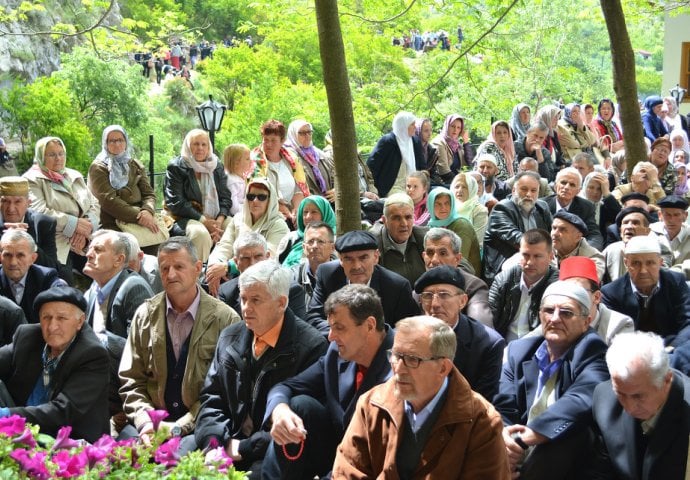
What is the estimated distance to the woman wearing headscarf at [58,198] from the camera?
937cm

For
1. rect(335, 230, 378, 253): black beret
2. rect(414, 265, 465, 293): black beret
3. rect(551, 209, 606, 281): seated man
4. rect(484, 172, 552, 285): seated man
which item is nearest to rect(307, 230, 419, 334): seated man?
rect(335, 230, 378, 253): black beret

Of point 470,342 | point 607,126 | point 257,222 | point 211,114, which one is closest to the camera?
point 470,342

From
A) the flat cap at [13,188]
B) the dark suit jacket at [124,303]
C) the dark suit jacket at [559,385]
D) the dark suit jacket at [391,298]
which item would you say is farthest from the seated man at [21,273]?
the dark suit jacket at [559,385]

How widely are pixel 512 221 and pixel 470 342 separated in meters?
3.66

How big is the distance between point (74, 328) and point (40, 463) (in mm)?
2359

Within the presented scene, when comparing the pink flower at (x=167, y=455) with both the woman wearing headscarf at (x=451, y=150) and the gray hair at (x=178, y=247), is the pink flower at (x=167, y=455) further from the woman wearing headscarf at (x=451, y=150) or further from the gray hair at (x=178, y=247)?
the woman wearing headscarf at (x=451, y=150)

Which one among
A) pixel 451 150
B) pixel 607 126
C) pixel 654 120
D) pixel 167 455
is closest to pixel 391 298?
pixel 167 455

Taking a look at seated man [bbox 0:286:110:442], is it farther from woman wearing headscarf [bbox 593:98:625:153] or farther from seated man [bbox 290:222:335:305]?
woman wearing headscarf [bbox 593:98:625:153]

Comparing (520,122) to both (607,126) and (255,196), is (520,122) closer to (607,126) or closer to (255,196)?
(607,126)

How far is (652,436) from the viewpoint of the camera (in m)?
4.67

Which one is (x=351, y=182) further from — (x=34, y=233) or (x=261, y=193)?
(x=34, y=233)

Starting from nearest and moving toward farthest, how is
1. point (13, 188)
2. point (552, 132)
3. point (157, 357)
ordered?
point (157, 357) → point (13, 188) → point (552, 132)

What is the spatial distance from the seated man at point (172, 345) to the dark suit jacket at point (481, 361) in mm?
1536

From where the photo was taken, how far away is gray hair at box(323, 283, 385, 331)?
516 centimetres
